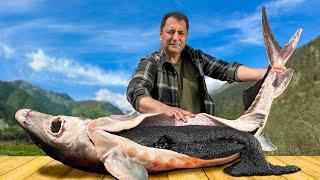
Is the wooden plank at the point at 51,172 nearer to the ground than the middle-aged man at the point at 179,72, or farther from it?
nearer to the ground

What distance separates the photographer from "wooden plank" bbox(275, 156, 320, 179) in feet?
17.6

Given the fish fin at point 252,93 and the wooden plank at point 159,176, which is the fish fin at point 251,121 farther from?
the wooden plank at point 159,176

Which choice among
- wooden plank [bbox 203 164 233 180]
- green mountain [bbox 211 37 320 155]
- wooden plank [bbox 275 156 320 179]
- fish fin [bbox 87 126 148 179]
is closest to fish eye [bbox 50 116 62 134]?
fish fin [bbox 87 126 148 179]

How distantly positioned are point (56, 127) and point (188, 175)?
3.88 feet

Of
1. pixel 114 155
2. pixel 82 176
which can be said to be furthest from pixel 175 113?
pixel 82 176

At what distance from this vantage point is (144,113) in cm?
545

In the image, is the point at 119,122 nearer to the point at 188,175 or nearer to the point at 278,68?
the point at 188,175

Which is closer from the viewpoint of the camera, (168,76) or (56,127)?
(56,127)

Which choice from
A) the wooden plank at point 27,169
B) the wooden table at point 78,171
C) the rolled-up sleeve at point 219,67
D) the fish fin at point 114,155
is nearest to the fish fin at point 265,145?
the wooden table at point 78,171

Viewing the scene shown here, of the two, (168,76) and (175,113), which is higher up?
(168,76)

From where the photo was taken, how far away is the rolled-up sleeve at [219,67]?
21.1 feet

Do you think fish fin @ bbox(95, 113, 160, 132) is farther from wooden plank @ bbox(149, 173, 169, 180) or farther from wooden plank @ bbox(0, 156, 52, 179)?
wooden plank @ bbox(0, 156, 52, 179)

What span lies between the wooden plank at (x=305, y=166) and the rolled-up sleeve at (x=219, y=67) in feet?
3.31

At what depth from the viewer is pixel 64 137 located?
4957 millimetres
